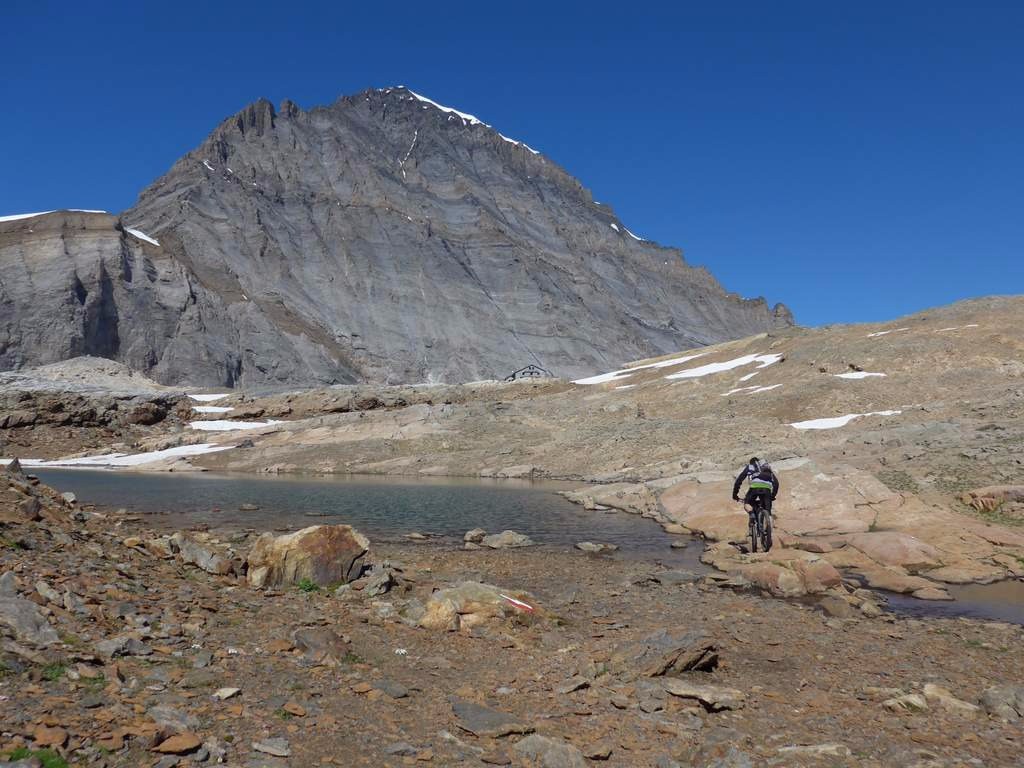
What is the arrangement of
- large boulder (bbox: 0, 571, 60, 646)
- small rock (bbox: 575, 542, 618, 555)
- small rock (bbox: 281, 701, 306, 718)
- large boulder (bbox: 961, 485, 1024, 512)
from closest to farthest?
small rock (bbox: 281, 701, 306, 718)
large boulder (bbox: 0, 571, 60, 646)
small rock (bbox: 575, 542, 618, 555)
large boulder (bbox: 961, 485, 1024, 512)

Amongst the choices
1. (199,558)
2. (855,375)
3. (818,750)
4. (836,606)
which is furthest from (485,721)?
(855,375)

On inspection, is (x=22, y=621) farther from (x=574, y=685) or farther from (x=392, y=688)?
(x=574, y=685)

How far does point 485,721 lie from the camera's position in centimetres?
663

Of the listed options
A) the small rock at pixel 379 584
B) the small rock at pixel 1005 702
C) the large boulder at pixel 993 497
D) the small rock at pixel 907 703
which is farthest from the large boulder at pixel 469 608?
the large boulder at pixel 993 497

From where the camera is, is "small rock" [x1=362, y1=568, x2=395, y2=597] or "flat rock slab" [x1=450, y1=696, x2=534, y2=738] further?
"small rock" [x1=362, y1=568, x2=395, y2=597]

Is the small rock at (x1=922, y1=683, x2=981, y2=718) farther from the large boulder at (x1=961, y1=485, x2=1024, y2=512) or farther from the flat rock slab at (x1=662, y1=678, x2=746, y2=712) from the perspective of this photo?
the large boulder at (x1=961, y1=485, x2=1024, y2=512)

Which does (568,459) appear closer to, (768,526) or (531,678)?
(768,526)

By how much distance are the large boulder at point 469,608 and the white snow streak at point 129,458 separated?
44310 millimetres

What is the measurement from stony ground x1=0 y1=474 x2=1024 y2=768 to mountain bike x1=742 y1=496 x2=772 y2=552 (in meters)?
4.92

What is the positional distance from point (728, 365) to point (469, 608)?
52746 mm

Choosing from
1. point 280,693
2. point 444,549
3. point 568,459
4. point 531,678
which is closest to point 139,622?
point 280,693

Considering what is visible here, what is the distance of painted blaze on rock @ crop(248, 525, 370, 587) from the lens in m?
11.7

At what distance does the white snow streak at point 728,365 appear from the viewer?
55.8 m

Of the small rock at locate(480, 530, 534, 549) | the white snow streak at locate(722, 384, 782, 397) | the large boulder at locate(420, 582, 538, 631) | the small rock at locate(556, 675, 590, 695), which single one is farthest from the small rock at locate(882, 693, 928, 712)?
the white snow streak at locate(722, 384, 782, 397)
